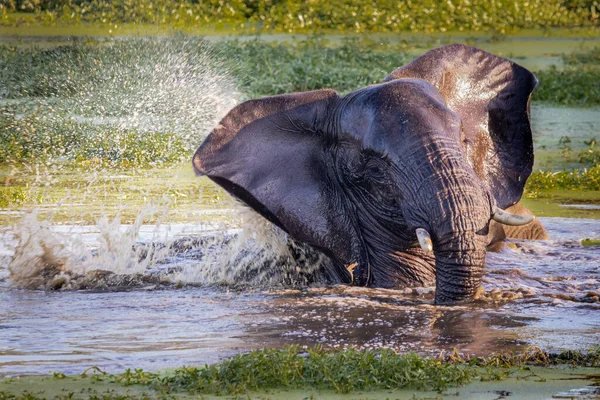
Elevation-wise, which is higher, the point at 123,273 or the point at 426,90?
the point at 426,90

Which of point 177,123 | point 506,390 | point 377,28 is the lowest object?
point 506,390

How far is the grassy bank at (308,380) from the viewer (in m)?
5.05

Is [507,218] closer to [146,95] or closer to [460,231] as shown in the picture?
[460,231]

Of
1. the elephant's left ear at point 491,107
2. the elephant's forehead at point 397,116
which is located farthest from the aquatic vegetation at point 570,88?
the elephant's forehead at point 397,116

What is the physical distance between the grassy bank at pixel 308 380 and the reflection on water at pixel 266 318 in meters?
0.29

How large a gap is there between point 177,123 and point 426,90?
6.75 m

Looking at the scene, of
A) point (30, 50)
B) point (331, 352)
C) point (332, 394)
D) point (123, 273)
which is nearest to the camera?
point (332, 394)

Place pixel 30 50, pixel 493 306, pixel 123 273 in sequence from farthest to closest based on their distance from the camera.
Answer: pixel 30 50
pixel 123 273
pixel 493 306

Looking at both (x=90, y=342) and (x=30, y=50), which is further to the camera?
(x=30, y=50)

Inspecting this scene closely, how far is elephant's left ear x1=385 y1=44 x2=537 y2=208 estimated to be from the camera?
7871 millimetres

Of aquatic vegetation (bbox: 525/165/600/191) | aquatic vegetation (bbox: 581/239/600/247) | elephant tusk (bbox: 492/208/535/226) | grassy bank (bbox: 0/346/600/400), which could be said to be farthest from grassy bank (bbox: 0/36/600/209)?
grassy bank (bbox: 0/346/600/400)

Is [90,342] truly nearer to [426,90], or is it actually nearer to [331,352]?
[331,352]

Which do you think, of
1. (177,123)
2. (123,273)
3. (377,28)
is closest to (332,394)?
(123,273)

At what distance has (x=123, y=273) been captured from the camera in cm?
785
